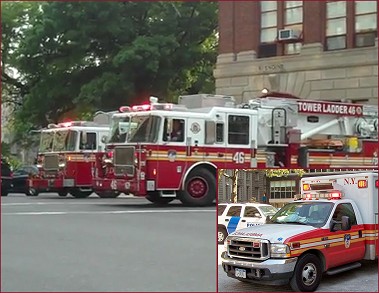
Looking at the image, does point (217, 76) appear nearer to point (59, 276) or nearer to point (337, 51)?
point (337, 51)

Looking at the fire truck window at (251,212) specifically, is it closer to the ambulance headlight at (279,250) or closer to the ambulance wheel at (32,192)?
the ambulance headlight at (279,250)

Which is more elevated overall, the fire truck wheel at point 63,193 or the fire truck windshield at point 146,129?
the fire truck windshield at point 146,129

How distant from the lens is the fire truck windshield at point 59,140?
1758cm

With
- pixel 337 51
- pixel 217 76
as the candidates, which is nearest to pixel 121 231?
pixel 337 51

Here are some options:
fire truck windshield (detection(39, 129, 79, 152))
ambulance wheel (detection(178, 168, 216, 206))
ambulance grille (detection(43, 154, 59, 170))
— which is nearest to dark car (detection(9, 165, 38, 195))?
fire truck windshield (detection(39, 129, 79, 152))

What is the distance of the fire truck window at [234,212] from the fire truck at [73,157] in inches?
614

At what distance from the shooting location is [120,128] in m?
13.5

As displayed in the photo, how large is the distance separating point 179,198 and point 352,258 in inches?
437

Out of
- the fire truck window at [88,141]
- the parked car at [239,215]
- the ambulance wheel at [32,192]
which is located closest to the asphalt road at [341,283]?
the parked car at [239,215]

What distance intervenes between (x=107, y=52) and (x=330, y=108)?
16491mm

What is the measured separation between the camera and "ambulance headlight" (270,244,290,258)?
56.8 inches

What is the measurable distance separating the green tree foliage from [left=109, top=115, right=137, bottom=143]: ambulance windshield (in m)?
12.3

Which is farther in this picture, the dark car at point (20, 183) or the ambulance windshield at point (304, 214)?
the dark car at point (20, 183)

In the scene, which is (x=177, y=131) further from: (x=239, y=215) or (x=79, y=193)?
(x=239, y=215)
